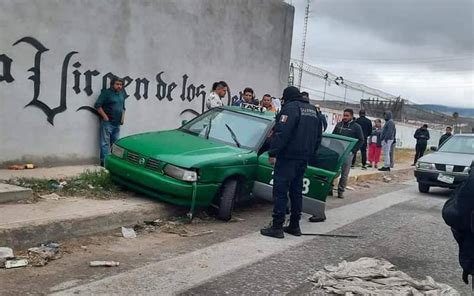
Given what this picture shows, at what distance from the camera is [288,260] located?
5.54m

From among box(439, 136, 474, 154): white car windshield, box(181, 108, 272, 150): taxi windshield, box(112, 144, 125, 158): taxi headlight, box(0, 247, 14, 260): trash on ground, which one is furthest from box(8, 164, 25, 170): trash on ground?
box(439, 136, 474, 154): white car windshield

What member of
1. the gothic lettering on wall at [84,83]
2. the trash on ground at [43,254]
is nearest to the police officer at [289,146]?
the trash on ground at [43,254]

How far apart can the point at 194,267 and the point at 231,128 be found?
10.7 ft

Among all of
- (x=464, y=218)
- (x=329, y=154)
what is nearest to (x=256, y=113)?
(x=329, y=154)

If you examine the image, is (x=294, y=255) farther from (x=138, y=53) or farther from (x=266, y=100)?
(x=138, y=53)

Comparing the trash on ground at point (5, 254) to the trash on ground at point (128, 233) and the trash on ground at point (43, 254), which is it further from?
the trash on ground at point (128, 233)

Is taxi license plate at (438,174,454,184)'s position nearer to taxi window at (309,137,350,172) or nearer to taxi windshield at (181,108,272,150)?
taxi window at (309,137,350,172)

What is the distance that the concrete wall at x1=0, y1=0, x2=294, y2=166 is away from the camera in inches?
319

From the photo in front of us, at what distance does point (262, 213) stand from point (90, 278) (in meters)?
3.89

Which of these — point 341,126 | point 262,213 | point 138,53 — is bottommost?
point 262,213

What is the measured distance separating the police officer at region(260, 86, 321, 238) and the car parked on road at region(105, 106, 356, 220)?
75 cm

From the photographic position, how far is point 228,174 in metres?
6.96

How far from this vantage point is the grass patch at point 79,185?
6.94 meters

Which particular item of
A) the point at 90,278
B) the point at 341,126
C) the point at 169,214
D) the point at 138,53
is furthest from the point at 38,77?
the point at 341,126
